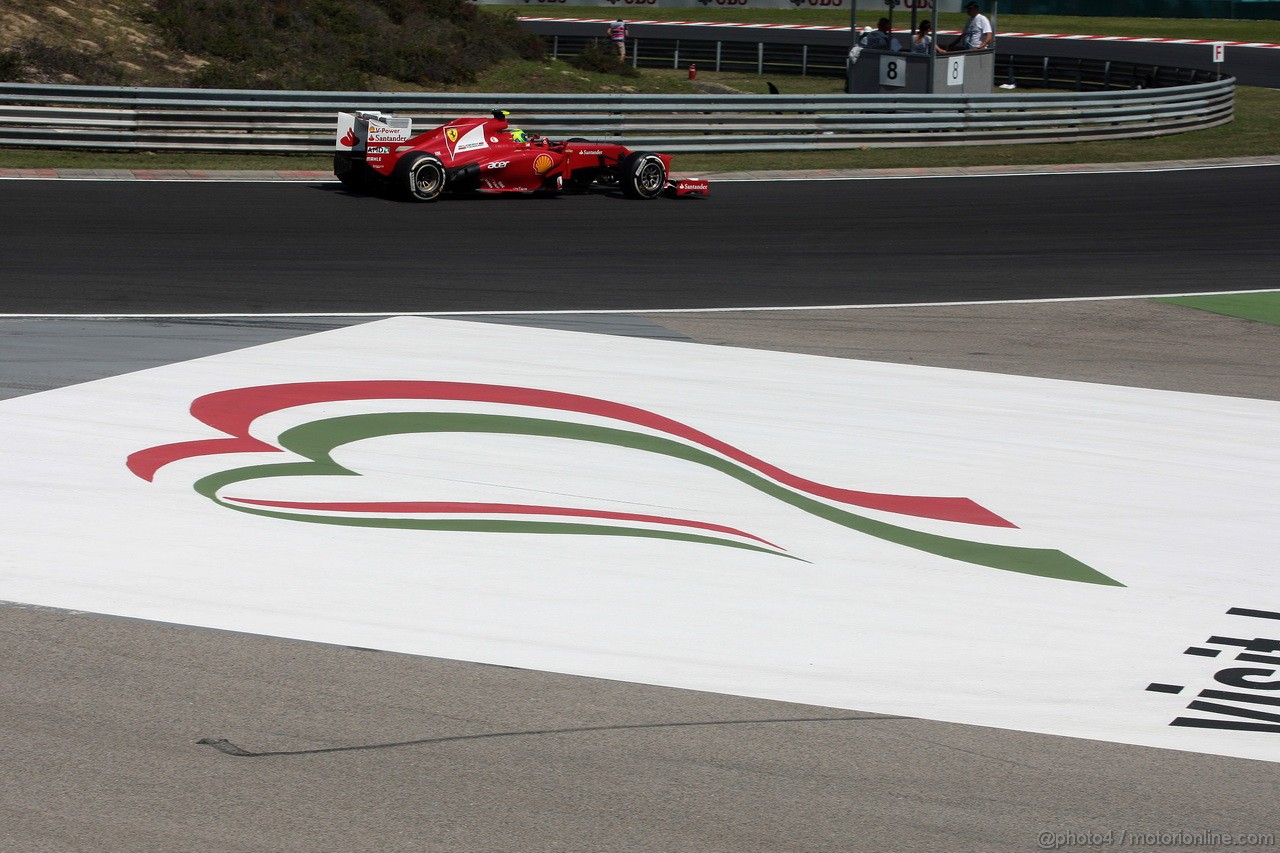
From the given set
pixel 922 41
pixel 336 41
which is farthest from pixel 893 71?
pixel 336 41

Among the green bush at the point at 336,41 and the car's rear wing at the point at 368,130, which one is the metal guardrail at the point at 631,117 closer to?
the car's rear wing at the point at 368,130

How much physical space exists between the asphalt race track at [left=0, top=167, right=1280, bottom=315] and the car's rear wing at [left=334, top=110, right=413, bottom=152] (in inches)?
24.9

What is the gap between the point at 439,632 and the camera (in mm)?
5500

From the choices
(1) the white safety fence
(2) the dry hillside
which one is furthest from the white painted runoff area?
(2) the dry hillside

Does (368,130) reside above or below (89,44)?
below

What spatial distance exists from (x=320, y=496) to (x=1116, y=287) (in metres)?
8.56

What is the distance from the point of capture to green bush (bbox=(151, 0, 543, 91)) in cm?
2933

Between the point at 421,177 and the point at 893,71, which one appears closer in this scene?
the point at 421,177

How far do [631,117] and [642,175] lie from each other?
Answer: 4121 millimetres

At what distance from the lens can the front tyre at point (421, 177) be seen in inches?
643

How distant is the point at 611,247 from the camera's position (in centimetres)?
1429

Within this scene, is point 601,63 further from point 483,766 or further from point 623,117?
point 483,766

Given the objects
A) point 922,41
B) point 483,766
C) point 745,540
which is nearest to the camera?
point 483,766

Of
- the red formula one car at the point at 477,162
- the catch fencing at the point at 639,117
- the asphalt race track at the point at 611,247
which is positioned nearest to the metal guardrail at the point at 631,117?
the catch fencing at the point at 639,117
